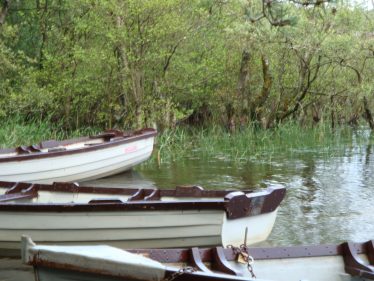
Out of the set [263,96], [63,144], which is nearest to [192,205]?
[63,144]

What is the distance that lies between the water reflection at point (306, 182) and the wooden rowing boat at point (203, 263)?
9.84 feet

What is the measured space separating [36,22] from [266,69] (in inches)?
326

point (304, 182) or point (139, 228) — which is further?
point (304, 182)

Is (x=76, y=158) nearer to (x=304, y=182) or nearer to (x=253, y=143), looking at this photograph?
(x=304, y=182)

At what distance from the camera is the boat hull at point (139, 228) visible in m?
6.99

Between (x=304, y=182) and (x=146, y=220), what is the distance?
23.3 feet

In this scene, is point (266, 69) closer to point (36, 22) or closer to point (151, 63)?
point (151, 63)

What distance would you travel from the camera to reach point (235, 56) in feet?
75.0

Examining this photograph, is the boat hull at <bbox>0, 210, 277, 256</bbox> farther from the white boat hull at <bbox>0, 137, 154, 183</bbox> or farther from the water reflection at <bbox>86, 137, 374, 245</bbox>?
the white boat hull at <bbox>0, 137, 154, 183</bbox>

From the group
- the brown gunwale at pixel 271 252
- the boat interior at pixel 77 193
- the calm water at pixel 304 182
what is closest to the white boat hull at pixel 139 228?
the calm water at pixel 304 182

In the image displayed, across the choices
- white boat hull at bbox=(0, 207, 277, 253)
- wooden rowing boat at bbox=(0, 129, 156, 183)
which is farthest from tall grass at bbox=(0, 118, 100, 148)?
white boat hull at bbox=(0, 207, 277, 253)

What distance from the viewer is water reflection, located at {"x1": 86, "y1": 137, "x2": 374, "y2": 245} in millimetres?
9234

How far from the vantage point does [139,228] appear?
7.14 metres

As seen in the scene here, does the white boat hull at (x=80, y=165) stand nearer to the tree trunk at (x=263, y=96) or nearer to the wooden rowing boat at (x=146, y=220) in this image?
the wooden rowing boat at (x=146, y=220)
